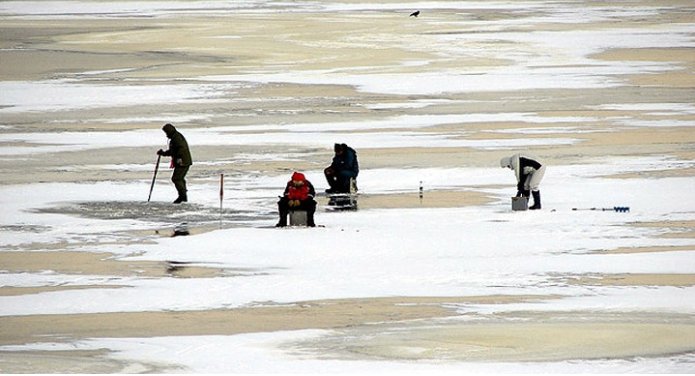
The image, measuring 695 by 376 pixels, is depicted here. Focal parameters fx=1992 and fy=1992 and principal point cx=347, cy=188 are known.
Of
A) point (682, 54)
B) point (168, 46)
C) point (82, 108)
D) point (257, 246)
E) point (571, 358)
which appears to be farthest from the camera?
point (168, 46)

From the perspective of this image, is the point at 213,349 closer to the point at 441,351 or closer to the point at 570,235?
the point at 441,351

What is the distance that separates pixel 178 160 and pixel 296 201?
3292 mm

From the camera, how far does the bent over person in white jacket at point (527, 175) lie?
22.4 meters

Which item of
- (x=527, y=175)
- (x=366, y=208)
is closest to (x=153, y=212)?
(x=366, y=208)

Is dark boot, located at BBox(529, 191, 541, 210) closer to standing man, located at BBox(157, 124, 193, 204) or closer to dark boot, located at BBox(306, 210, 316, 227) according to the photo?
dark boot, located at BBox(306, 210, 316, 227)

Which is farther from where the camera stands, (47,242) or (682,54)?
(682,54)

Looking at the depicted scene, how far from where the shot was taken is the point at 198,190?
24.7 metres

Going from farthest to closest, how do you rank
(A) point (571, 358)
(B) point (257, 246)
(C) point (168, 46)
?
(C) point (168, 46) < (B) point (257, 246) < (A) point (571, 358)

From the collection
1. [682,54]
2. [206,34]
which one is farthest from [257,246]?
[206,34]

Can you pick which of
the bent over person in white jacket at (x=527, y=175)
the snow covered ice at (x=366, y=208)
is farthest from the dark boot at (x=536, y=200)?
the snow covered ice at (x=366, y=208)

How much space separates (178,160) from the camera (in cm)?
2364

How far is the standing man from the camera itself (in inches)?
919

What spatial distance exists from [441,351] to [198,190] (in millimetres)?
11362

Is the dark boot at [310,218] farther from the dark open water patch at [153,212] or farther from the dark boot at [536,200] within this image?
the dark boot at [536,200]
